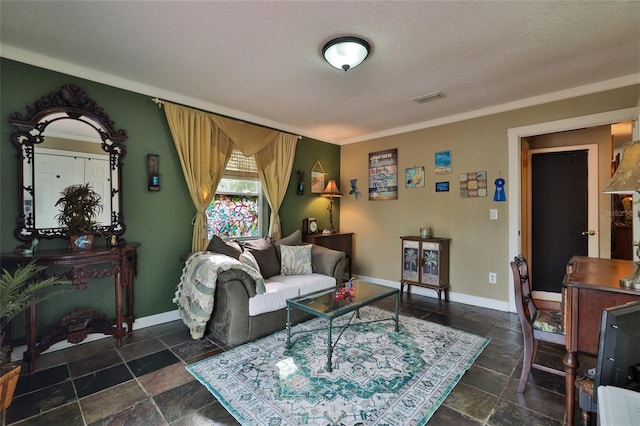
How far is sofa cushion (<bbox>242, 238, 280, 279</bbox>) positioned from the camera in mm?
3363

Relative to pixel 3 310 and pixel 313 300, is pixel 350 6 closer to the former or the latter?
pixel 313 300

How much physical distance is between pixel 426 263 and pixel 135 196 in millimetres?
3606

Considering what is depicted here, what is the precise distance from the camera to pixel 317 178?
4.91m

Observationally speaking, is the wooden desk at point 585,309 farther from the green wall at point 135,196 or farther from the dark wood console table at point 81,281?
the green wall at point 135,196

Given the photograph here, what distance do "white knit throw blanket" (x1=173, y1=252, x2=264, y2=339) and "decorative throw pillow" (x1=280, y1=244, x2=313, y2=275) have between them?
784 millimetres

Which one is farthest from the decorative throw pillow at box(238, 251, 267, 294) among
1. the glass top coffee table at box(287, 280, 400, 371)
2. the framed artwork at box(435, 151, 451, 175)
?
the framed artwork at box(435, 151, 451, 175)

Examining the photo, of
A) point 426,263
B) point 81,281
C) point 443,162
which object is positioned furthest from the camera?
point 443,162

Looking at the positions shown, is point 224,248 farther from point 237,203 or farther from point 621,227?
point 621,227

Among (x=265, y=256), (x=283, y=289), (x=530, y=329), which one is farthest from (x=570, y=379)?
(x=265, y=256)

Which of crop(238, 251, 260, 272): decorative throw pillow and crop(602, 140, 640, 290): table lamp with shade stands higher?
crop(602, 140, 640, 290): table lamp with shade

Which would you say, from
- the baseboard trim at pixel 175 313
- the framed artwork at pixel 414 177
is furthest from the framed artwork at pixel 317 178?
the baseboard trim at pixel 175 313

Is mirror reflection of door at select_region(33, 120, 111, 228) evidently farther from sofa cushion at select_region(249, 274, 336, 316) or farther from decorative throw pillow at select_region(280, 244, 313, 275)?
decorative throw pillow at select_region(280, 244, 313, 275)

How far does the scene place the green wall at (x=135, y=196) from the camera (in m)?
2.38

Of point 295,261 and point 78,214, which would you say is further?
point 295,261
